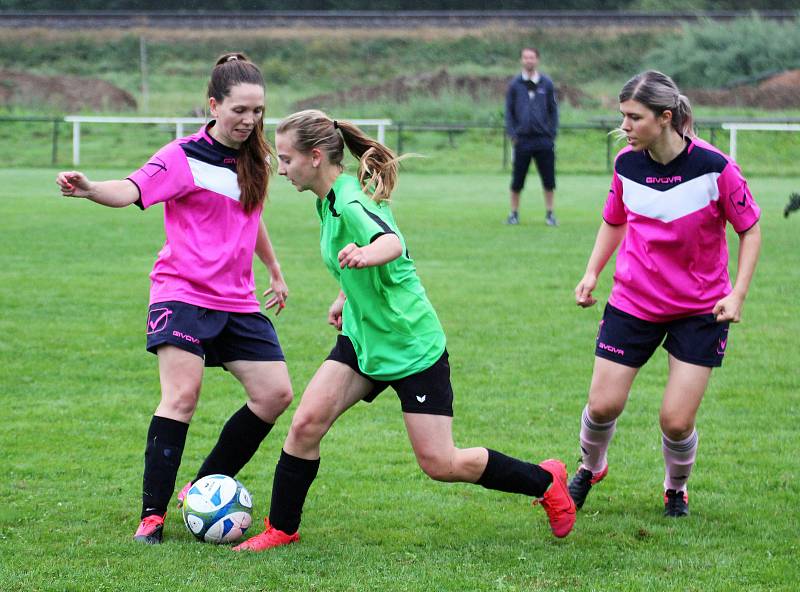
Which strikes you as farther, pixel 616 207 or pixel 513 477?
pixel 616 207

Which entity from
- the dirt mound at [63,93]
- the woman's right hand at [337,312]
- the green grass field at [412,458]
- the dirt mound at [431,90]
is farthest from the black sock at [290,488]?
the dirt mound at [63,93]

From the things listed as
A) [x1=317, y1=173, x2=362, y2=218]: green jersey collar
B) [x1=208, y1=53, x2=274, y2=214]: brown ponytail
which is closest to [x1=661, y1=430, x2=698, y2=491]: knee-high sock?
[x1=317, y1=173, x2=362, y2=218]: green jersey collar

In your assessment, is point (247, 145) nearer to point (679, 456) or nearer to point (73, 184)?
point (73, 184)

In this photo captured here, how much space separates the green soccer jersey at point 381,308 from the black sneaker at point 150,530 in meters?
1.02

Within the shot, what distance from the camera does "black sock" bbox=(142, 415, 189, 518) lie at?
15.0ft

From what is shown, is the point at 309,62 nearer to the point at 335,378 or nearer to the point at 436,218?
the point at 436,218

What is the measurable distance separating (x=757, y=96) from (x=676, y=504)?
121 ft

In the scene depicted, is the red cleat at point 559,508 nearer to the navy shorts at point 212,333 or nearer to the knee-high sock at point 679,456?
the knee-high sock at point 679,456

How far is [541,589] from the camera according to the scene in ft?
13.3

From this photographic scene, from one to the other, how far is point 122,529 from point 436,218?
39.0 feet

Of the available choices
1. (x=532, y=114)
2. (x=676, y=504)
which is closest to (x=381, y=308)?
(x=676, y=504)

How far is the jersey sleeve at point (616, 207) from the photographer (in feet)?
16.1

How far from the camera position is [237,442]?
4.97m

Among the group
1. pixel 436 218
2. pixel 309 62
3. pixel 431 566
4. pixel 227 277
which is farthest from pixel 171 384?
pixel 309 62
